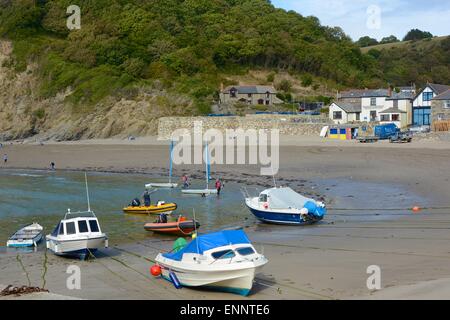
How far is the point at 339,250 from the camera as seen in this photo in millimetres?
18438

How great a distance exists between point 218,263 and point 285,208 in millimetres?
11341

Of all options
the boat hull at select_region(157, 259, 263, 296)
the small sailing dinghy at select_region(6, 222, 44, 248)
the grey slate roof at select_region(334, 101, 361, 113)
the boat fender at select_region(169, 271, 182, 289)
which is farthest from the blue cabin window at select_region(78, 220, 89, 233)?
the grey slate roof at select_region(334, 101, 361, 113)

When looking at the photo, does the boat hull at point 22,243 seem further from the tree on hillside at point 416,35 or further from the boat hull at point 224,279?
the tree on hillside at point 416,35

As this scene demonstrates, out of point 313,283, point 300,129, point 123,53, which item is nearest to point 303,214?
point 313,283

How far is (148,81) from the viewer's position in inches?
3118

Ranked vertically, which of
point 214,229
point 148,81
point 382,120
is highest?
point 148,81

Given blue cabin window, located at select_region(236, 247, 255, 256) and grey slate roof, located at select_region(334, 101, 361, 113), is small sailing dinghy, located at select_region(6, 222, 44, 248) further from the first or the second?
grey slate roof, located at select_region(334, 101, 361, 113)

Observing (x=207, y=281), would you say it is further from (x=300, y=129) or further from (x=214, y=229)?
(x=300, y=129)

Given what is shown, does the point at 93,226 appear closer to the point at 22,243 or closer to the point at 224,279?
the point at 22,243

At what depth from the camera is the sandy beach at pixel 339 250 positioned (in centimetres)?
1391

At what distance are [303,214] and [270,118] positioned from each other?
39627 millimetres

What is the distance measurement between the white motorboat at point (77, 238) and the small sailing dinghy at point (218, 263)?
5.06 metres

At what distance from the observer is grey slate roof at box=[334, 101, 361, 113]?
6656 centimetres

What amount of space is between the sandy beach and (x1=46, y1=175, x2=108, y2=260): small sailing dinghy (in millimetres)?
412
